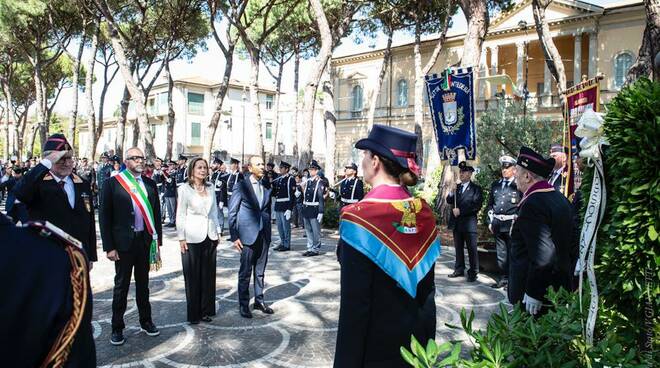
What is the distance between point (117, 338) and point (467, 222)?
5.70 m

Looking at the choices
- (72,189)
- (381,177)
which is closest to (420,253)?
(381,177)

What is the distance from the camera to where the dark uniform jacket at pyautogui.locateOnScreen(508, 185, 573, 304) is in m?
3.89

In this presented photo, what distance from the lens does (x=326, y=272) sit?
8.82 meters

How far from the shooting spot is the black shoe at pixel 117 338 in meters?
5.05

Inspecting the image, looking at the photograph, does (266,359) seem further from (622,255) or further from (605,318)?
(622,255)

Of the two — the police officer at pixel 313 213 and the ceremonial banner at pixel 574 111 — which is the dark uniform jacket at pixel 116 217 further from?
the ceremonial banner at pixel 574 111

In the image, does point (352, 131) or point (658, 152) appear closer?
point (658, 152)

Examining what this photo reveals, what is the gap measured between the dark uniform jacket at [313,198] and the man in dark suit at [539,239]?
6954 millimetres

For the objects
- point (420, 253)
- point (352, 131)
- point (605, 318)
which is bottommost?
point (605, 318)

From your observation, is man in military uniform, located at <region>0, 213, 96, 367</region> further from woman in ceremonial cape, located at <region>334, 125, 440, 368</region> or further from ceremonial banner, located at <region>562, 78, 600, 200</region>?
ceremonial banner, located at <region>562, 78, 600, 200</region>

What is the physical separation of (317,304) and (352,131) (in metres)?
38.3

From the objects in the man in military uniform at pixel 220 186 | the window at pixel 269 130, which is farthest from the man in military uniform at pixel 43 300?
the window at pixel 269 130

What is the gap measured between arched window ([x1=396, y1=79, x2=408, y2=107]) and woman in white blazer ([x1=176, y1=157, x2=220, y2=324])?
3710cm

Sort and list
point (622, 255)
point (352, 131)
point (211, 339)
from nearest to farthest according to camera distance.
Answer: point (622, 255)
point (211, 339)
point (352, 131)
